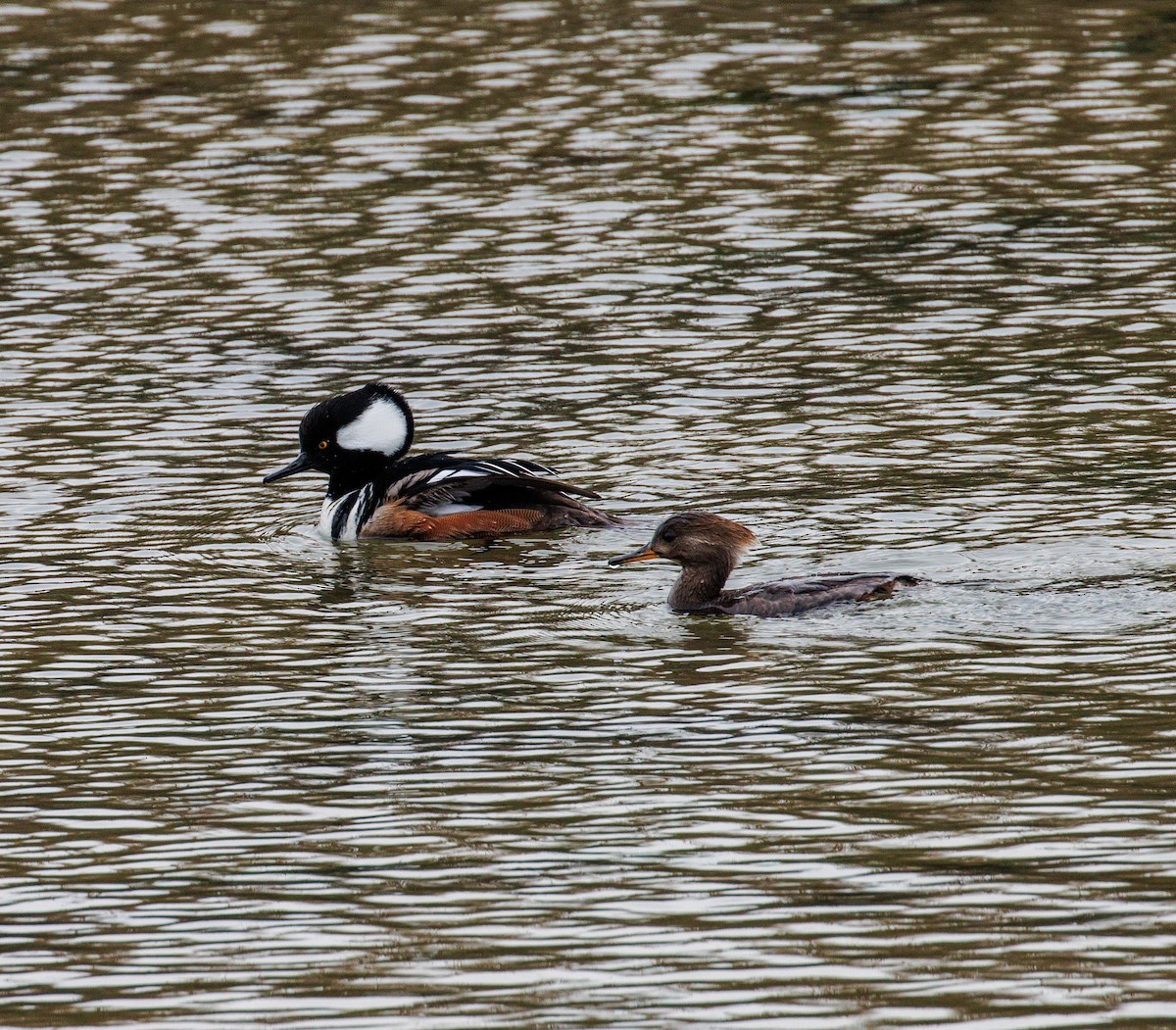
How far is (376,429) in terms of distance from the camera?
16.5m

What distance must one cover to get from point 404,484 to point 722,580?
3.08 metres

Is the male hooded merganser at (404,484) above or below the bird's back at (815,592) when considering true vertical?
below

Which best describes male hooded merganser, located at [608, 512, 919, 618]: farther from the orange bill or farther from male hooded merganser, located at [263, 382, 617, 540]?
male hooded merganser, located at [263, 382, 617, 540]

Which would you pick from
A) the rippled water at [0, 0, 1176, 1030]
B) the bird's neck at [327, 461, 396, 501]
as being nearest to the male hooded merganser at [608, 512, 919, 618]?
the rippled water at [0, 0, 1176, 1030]

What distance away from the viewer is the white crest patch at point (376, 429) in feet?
53.9

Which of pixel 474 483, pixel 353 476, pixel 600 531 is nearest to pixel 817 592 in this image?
pixel 600 531

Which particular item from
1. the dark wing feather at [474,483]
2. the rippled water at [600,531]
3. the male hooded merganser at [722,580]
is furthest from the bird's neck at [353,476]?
the male hooded merganser at [722,580]

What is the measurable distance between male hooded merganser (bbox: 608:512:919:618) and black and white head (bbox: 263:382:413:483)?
9.99ft

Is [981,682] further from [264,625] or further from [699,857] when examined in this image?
→ [264,625]

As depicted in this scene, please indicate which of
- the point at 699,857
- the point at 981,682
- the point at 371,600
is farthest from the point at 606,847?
the point at 371,600

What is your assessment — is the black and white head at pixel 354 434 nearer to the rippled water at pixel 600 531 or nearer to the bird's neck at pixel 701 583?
the rippled water at pixel 600 531

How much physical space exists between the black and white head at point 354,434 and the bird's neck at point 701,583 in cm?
351

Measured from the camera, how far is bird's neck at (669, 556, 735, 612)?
13.5m

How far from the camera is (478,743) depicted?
11.0 m
